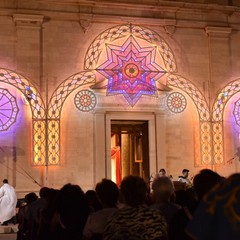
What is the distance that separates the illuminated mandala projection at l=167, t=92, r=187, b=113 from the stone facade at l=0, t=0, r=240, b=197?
11 centimetres

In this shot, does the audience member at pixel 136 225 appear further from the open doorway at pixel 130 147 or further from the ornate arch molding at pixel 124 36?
the open doorway at pixel 130 147

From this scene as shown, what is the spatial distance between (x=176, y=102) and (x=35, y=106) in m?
4.52

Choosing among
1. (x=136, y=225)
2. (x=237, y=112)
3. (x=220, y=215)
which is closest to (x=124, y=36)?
(x=237, y=112)

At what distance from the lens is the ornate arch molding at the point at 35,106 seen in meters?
14.6

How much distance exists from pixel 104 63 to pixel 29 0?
118 inches

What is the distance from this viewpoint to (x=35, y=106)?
1470 cm

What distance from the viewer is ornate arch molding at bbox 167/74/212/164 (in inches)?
627

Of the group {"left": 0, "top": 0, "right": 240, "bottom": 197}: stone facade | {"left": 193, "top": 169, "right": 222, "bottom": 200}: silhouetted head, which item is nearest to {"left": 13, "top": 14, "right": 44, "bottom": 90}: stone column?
{"left": 0, "top": 0, "right": 240, "bottom": 197}: stone facade

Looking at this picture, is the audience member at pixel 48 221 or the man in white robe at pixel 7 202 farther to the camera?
the man in white robe at pixel 7 202

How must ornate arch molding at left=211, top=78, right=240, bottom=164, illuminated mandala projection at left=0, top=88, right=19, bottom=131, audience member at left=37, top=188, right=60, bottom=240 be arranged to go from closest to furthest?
audience member at left=37, top=188, right=60, bottom=240 < illuminated mandala projection at left=0, top=88, right=19, bottom=131 < ornate arch molding at left=211, top=78, right=240, bottom=164

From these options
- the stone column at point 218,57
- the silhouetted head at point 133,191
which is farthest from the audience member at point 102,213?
the stone column at point 218,57

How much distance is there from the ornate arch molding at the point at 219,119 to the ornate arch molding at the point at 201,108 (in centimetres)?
20

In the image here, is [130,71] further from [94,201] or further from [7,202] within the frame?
[94,201]

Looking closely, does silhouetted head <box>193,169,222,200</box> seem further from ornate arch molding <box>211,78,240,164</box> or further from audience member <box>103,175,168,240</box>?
ornate arch molding <box>211,78,240,164</box>
